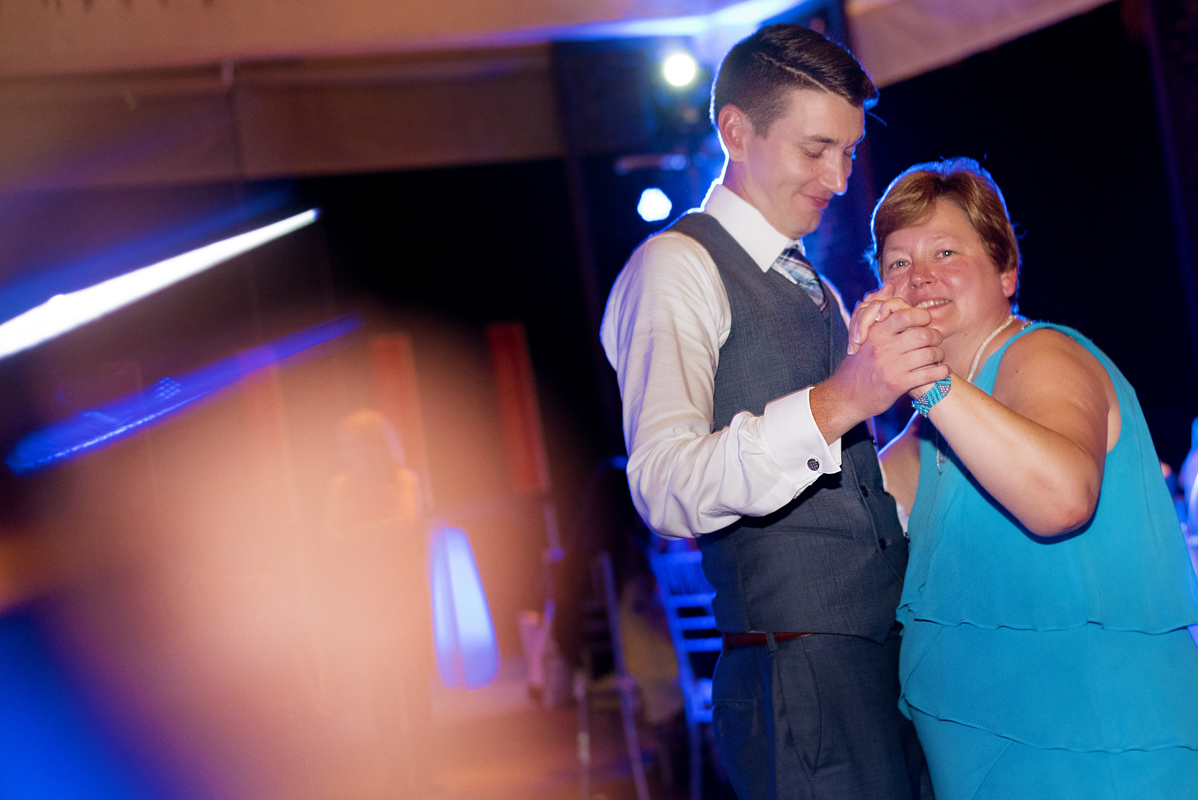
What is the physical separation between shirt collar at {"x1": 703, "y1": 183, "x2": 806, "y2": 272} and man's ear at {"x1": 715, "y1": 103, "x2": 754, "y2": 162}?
0.37 ft

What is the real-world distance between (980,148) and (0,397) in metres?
3.83

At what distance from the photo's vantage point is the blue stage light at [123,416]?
2.61m

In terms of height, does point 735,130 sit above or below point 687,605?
above

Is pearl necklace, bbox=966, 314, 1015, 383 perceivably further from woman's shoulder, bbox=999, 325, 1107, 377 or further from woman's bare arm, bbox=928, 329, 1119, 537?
woman's bare arm, bbox=928, 329, 1119, 537

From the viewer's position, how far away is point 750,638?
52.6 inches

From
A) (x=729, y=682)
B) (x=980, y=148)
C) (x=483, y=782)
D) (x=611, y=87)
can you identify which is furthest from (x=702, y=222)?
(x=611, y=87)

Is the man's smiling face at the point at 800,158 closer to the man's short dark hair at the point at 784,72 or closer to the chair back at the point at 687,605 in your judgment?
the man's short dark hair at the point at 784,72

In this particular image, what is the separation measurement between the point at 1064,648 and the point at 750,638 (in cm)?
41

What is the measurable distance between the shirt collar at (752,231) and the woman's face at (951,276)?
0.63 ft

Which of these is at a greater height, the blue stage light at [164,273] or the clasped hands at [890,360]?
the blue stage light at [164,273]

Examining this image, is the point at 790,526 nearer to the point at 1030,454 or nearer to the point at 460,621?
the point at 1030,454

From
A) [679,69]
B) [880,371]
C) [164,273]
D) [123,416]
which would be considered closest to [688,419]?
[880,371]

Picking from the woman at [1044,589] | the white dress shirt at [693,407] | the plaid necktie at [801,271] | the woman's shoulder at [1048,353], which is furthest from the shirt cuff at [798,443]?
the plaid necktie at [801,271]

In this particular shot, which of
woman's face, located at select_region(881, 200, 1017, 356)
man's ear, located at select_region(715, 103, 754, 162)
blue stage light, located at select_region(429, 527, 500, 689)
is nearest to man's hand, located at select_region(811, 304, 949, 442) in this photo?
woman's face, located at select_region(881, 200, 1017, 356)
